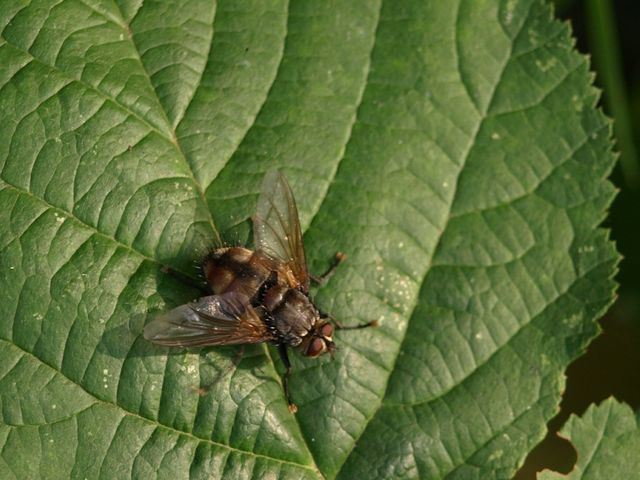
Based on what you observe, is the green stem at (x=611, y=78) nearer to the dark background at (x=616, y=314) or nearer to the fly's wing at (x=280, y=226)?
the dark background at (x=616, y=314)

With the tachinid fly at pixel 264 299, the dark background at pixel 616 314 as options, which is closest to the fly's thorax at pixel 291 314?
the tachinid fly at pixel 264 299

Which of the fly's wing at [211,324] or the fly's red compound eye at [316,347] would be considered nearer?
the fly's wing at [211,324]

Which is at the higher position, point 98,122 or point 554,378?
point 98,122

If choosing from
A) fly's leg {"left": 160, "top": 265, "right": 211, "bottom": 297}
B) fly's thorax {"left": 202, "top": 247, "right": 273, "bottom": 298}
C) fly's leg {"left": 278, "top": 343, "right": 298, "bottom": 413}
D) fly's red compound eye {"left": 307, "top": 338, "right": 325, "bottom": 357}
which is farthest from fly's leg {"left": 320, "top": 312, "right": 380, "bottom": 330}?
fly's leg {"left": 160, "top": 265, "right": 211, "bottom": 297}

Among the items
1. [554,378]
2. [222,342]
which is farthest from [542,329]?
[222,342]

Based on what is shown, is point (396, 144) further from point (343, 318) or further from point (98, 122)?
point (98, 122)

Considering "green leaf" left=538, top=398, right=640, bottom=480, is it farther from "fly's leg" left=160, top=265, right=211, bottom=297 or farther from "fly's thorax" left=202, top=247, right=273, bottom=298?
"fly's leg" left=160, top=265, right=211, bottom=297
